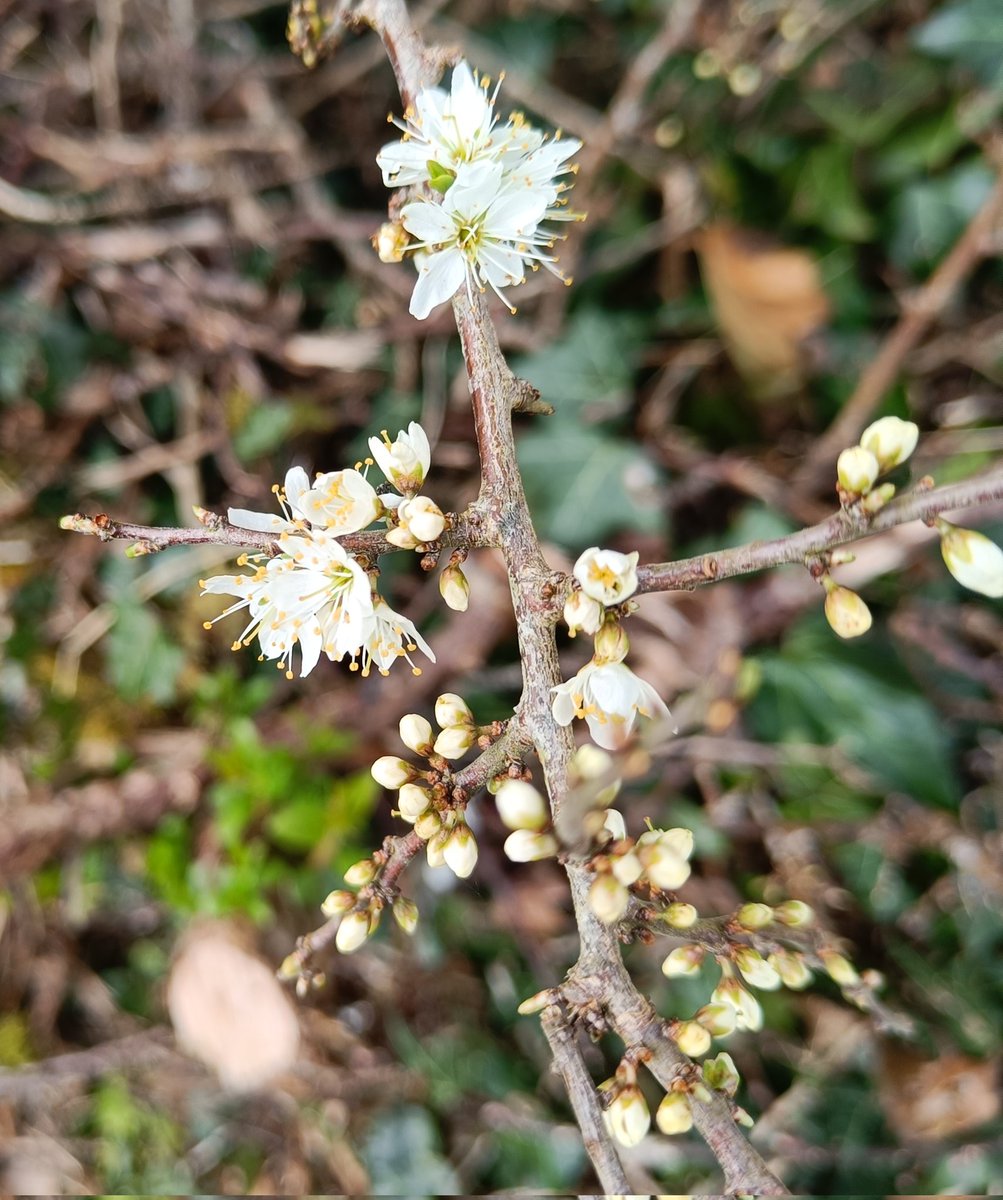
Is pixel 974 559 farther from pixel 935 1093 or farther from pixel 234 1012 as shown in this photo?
pixel 234 1012

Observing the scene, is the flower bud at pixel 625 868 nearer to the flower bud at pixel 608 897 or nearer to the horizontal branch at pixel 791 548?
the flower bud at pixel 608 897

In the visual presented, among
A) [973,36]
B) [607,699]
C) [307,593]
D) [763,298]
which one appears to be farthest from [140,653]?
[973,36]

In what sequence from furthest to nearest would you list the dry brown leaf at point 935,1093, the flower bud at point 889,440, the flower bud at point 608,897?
the dry brown leaf at point 935,1093, the flower bud at point 889,440, the flower bud at point 608,897

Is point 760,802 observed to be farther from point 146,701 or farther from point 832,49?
point 832,49

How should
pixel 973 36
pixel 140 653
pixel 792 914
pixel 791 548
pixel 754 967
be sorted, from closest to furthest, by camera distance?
pixel 791 548
pixel 754 967
pixel 792 914
pixel 973 36
pixel 140 653

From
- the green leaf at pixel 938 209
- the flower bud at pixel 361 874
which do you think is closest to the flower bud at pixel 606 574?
the flower bud at pixel 361 874

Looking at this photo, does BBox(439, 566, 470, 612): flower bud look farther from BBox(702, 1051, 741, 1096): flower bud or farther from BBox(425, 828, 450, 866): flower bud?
BBox(702, 1051, 741, 1096): flower bud
